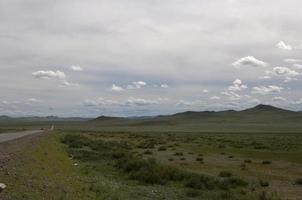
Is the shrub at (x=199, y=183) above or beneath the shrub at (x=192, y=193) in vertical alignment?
above

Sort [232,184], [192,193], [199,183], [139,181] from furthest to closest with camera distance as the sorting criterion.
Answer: [139,181], [232,184], [199,183], [192,193]

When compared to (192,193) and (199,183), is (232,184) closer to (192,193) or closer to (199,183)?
(199,183)

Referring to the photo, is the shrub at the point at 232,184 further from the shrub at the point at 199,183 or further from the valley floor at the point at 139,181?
the shrub at the point at 199,183

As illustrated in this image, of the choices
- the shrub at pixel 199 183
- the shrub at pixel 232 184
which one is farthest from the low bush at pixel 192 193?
the shrub at pixel 232 184

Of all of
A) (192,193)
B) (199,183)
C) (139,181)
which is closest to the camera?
(192,193)

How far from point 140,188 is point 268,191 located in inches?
239

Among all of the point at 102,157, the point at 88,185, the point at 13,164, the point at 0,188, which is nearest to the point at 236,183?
the point at 88,185

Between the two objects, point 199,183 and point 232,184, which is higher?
point 199,183

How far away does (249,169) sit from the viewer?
3541cm

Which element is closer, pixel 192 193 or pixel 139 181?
pixel 192 193

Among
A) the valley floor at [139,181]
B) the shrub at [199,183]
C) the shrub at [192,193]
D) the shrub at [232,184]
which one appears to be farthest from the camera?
the shrub at [232,184]

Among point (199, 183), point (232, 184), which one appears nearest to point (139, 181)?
point (199, 183)

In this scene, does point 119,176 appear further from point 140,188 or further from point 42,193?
point 42,193

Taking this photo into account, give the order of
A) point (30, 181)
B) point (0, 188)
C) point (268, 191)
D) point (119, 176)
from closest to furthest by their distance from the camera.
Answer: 1. point (0, 188)
2. point (30, 181)
3. point (268, 191)
4. point (119, 176)
